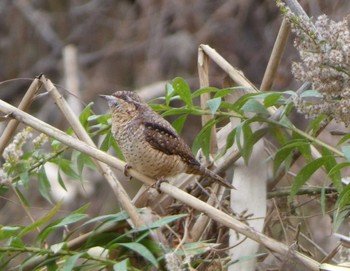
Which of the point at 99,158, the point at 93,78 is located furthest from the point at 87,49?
the point at 99,158

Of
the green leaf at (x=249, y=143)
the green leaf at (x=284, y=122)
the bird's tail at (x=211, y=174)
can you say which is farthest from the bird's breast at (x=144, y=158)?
the green leaf at (x=284, y=122)

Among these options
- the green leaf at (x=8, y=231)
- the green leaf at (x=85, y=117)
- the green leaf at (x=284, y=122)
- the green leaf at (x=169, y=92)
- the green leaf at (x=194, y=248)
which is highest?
the green leaf at (x=85, y=117)

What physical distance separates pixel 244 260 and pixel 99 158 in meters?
0.54

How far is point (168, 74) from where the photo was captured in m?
7.45

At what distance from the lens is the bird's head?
3381mm

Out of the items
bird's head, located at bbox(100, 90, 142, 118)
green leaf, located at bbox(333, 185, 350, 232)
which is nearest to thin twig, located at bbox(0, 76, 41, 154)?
bird's head, located at bbox(100, 90, 142, 118)

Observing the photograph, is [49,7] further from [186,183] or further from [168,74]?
[186,183]

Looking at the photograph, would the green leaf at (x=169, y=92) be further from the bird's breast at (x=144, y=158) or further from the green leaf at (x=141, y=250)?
the green leaf at (x=141, y=250)

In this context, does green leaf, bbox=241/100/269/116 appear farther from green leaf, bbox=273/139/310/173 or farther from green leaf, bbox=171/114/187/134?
green leaf, bbox=171/114/187/134

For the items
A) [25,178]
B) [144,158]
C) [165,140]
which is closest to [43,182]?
[25,178]

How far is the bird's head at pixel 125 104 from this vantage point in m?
3.38

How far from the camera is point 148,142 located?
3.39m

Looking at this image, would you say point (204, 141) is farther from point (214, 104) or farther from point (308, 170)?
point (308, 170)

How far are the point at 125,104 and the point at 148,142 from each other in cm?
17
